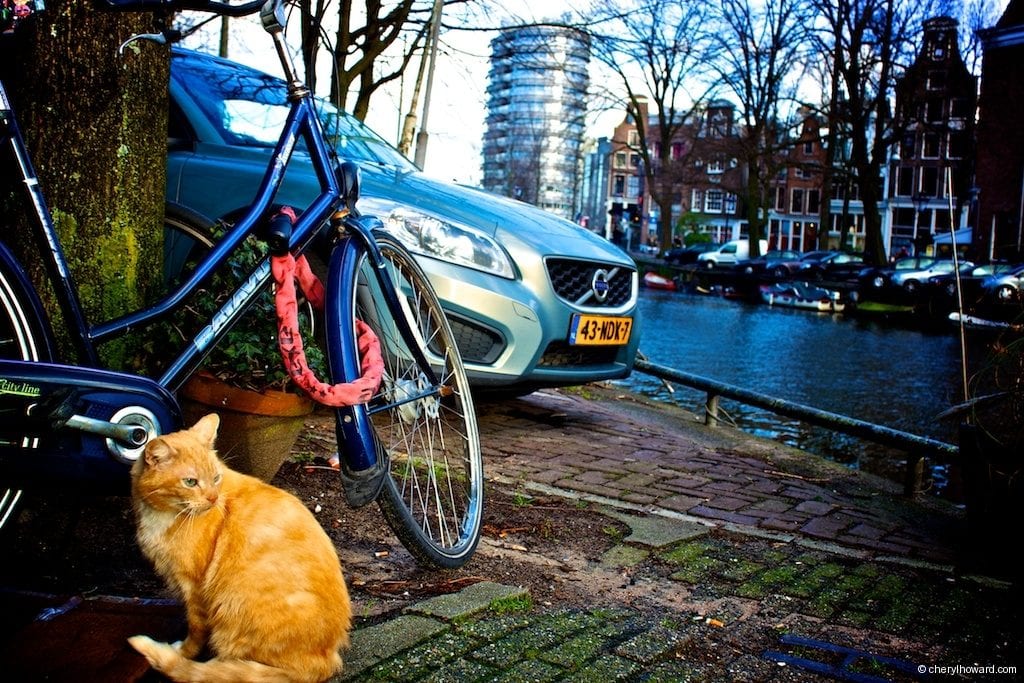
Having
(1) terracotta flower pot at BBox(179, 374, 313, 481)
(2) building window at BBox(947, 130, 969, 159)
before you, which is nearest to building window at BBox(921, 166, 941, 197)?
(2) building window at BBox(947, 130, 969, 159)

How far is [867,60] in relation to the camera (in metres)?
36.0

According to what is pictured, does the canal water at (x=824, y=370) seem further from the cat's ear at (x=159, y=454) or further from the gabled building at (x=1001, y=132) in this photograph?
the gabled building at (x=1001, y=132)

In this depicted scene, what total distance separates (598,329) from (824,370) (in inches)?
354

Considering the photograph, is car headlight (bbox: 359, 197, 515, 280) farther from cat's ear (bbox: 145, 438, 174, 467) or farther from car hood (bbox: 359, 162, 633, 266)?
cat's ear (bbox: 145, 438, 174, 467)

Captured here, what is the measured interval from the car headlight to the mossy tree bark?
1.62 meters

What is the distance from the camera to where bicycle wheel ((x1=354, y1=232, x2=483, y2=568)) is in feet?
10.8

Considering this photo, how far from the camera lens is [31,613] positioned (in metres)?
2.57

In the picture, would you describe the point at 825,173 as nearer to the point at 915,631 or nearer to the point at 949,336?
the point at 949,336

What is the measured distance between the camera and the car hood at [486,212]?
16.6 ft

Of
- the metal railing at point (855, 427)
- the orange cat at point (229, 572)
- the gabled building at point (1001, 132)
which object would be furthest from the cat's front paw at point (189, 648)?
the gabled building at point (1001, 132)

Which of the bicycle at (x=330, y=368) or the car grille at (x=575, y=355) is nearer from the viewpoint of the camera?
the bicycle at (x=330, y=368)

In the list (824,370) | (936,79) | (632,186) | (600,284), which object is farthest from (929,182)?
(600,284)

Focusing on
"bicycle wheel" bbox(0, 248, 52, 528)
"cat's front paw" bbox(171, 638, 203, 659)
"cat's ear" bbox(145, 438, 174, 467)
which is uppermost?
"bicycle wheel" bbox(0, 248, 52, 528)

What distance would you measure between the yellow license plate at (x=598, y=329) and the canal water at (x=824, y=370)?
1.86m
